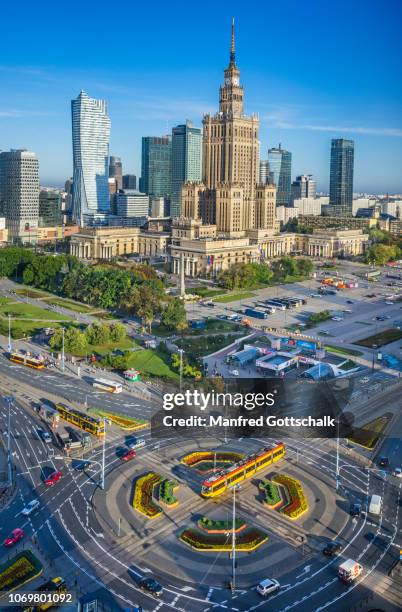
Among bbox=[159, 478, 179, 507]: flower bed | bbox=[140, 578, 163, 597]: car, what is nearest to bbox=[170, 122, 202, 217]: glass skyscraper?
bbox=[159, 478, 179, 507]: flower bed

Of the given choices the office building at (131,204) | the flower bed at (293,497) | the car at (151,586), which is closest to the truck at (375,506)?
the flower bed at (293,497)

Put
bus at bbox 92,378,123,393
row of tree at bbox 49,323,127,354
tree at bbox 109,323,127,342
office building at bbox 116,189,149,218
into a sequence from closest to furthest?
bus at bbox 92,378,123,393, row of tree at bbox 49,323,127,354, tree at bbox 109,323,127,342, office building at bbox 116,189,149,218

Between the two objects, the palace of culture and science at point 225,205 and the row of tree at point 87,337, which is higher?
the palace of culture and science at point 225,205

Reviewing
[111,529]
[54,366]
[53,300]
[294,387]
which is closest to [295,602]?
[111,529]

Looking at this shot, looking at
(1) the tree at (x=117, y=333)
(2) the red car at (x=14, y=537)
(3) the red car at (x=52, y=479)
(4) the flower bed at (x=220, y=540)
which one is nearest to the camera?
(2) the red car at (x=14, y=537)

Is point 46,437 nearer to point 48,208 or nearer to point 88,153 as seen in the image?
point 48,208

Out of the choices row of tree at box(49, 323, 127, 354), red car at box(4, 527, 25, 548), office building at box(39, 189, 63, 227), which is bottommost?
red car at box(4, 527, 25, 548)

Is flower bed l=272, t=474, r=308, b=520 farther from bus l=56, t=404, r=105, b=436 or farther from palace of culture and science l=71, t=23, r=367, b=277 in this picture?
palace of culture and science l=71, t=23, r=367, b=277

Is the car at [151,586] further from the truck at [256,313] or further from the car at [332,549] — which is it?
the truck at [256,313]
